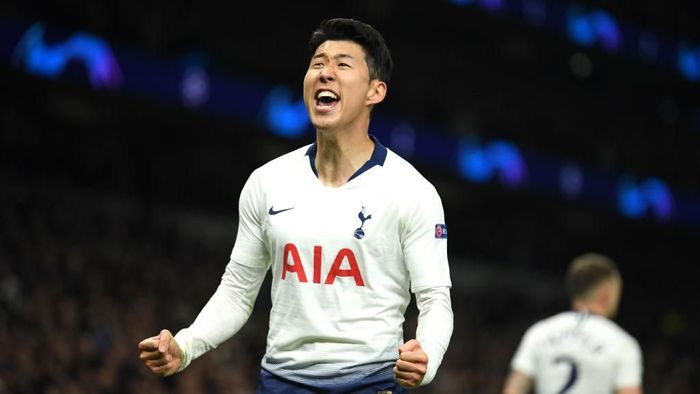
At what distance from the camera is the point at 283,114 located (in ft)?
65.7

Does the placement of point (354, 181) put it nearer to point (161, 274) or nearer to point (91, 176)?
point (161, 274)

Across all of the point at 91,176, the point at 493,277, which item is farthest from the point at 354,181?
the point at 493,277

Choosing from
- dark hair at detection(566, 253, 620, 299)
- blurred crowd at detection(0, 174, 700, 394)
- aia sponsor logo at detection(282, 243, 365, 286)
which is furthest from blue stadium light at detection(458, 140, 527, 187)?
aia sponsor logo at detection(282, 243, 365, 286)

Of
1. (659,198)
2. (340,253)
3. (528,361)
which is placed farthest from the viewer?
(659,198)

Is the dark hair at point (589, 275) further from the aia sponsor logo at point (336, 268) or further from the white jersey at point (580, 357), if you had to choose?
the aia sponsor logo at point (336, 268)

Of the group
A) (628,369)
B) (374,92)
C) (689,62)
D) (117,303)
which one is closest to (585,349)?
(628,369)

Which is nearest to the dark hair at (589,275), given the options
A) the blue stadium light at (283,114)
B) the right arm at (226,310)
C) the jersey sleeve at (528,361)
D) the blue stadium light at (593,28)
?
the jersey sleeve at (528,361)

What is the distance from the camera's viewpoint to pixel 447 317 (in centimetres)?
427

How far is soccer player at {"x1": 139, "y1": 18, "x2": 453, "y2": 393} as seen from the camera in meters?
4.27

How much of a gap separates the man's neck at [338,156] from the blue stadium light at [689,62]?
89.5 feet

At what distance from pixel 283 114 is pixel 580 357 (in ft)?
45.0

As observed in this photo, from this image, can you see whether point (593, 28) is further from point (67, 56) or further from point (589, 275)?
point (589, 275)

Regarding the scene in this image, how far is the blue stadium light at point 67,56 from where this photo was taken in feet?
51.6

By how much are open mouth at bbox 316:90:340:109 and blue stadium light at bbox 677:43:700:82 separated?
27.4 metres
